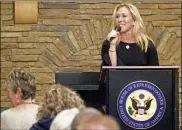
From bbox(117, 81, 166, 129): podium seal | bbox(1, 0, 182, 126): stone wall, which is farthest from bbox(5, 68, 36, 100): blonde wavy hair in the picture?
bbox(1, 0, 182, 126): stone wall

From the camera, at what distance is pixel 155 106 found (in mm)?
3986

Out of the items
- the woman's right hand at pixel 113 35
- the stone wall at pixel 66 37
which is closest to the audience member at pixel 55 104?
the woman's right hand at pixel 113 35

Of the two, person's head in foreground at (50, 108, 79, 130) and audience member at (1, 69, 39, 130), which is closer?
person's head in foreground at (50, 108, 79, 130)

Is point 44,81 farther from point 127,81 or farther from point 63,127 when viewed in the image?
point 63,127

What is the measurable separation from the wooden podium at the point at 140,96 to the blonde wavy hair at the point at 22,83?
1.57 feet

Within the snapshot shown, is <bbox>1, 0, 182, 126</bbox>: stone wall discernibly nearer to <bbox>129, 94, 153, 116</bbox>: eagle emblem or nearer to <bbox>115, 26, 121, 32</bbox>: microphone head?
<bbox>115, 26, 121, 32</bbox>: microphone head

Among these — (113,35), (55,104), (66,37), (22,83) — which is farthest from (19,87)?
(66,37)

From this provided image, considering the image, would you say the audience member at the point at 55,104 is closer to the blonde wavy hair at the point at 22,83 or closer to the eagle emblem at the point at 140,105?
the blonde wavy hair at the point at 22,83

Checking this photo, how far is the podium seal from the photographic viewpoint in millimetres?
3961

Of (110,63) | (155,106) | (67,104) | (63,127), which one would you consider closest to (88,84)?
(110,63)

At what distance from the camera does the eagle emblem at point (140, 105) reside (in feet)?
13.0

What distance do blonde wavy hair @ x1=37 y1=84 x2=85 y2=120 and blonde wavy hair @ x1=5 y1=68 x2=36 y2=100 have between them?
448 millimetres

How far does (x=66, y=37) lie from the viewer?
6.49 m

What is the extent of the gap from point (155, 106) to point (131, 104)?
15cm
